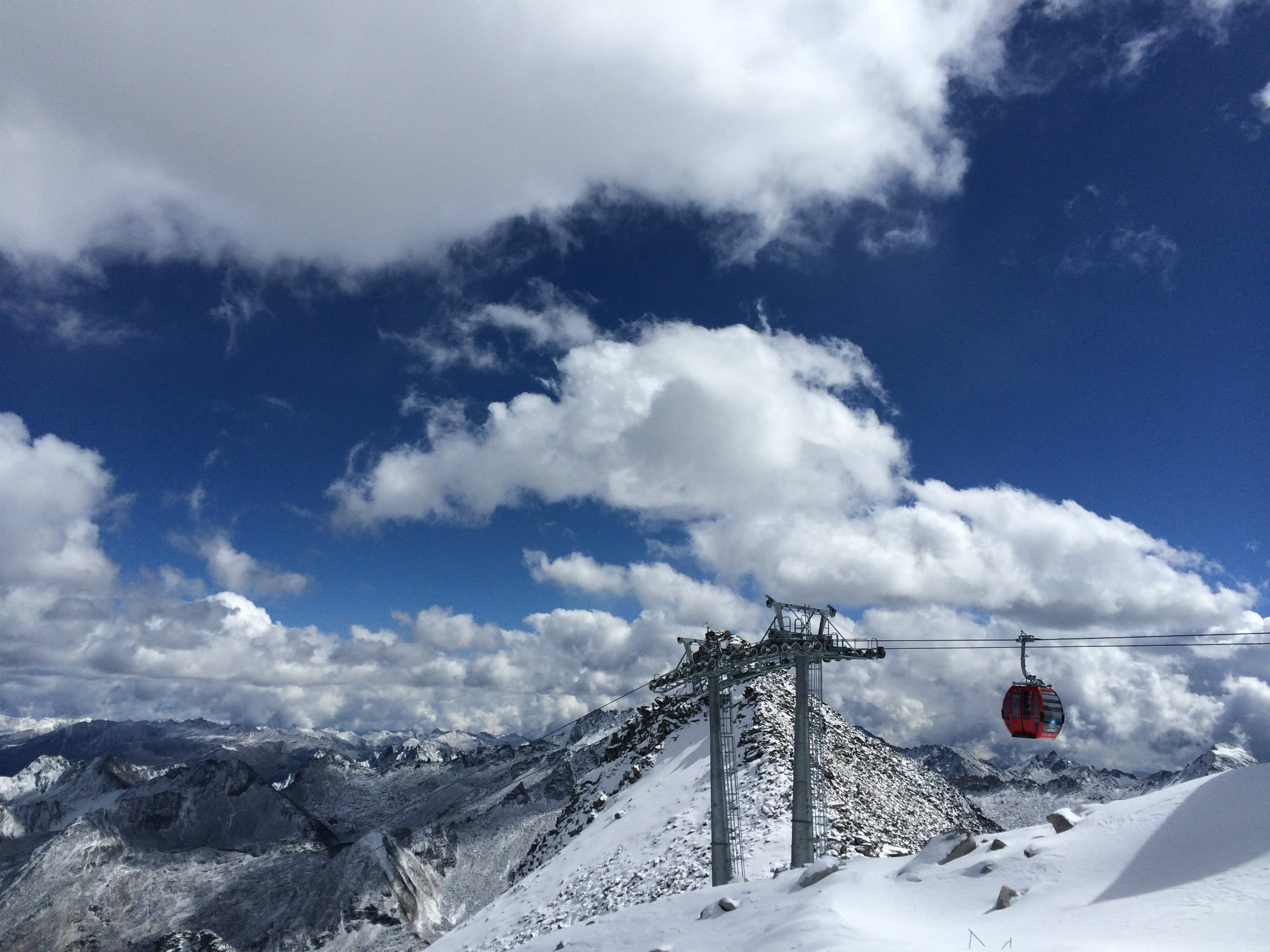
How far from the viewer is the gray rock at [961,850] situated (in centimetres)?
1752

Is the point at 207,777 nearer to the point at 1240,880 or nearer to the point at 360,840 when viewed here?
the point at 360,840

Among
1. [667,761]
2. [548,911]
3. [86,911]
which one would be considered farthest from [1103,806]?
[86,911]

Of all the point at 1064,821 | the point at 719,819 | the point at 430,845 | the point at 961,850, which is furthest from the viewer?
the point at 430,845

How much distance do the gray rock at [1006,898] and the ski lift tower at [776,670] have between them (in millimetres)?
7573

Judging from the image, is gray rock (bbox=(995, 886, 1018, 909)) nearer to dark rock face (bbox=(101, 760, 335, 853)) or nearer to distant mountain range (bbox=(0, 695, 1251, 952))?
distant mountain range (bbox=(0, 695, 1251, 952))

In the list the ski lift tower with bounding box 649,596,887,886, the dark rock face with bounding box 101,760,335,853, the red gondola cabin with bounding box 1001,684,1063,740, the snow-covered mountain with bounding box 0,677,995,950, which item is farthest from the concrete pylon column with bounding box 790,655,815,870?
the dark rock face with bounding box 101,760,335,853

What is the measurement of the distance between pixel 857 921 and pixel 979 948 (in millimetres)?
2663

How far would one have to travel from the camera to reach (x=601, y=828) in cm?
4622

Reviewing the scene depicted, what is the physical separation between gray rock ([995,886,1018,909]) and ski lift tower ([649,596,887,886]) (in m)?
7.57

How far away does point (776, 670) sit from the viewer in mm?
27328

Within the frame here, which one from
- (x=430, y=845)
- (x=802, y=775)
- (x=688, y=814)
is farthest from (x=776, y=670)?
(x=430, y=845)

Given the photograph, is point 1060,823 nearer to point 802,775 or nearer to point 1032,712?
point 802,775

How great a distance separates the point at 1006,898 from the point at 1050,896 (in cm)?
85

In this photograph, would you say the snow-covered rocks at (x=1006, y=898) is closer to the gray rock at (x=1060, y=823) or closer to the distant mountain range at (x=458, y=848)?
the gray rock at (x=1060, y=823)
